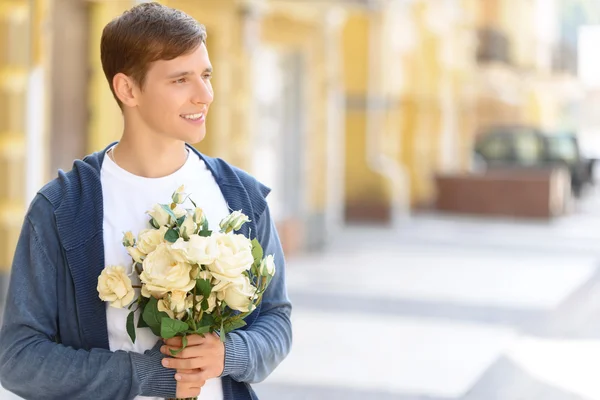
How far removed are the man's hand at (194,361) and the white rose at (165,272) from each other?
0.12m

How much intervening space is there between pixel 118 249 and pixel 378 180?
17.2 meters

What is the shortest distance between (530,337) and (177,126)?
A: 669 cm

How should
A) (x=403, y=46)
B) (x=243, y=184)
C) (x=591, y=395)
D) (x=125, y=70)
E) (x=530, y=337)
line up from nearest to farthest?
(x=125, y=70) < (x=243, y=184) < (x=591, y=395) < (x=530, y=337) < (x=403, y=46)

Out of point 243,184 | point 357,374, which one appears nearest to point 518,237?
point 357,374

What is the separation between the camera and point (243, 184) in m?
2.53

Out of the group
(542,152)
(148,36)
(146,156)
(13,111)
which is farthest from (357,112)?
(148,36)

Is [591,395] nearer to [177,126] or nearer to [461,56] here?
[177,126]

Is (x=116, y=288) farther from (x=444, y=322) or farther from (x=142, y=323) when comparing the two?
(x=444, y=322)

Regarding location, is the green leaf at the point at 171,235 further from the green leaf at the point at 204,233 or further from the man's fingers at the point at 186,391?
the man's fingers at the point at 186,391

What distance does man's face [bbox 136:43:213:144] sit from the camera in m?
2.32

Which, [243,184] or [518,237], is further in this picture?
[518,237]

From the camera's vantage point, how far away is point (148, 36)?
2.27 m

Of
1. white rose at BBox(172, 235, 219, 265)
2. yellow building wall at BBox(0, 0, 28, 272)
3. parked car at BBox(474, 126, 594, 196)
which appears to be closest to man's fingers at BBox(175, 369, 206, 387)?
white rose at BBox(172, 235, 219, 265)

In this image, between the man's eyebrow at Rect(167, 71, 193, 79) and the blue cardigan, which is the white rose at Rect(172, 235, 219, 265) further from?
the man's eyebrow at Rect(167, 71, 193, 79)
